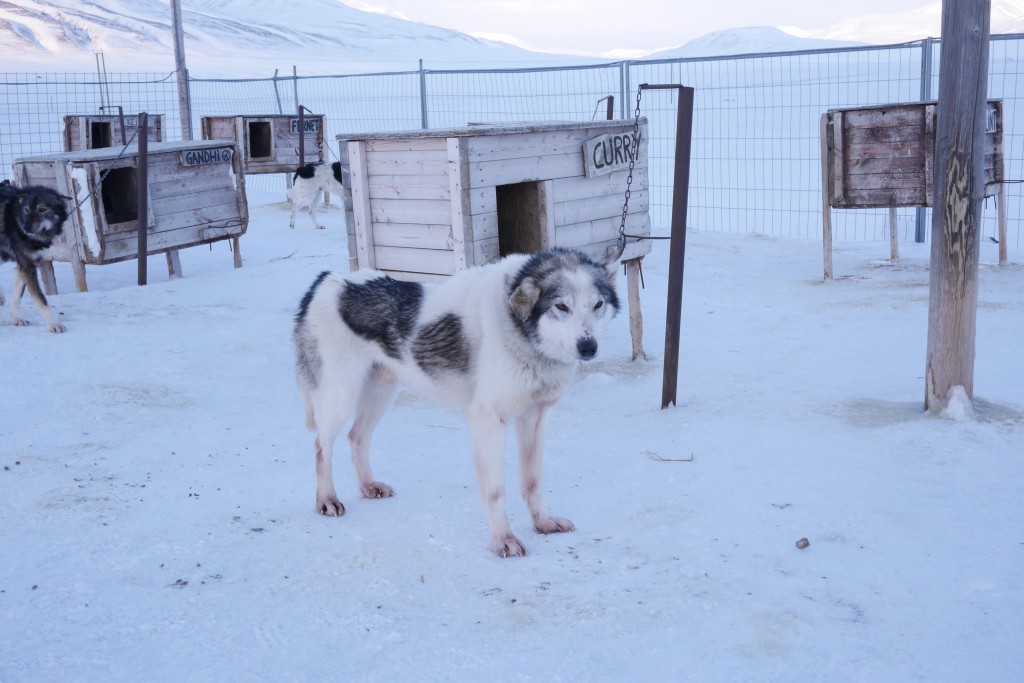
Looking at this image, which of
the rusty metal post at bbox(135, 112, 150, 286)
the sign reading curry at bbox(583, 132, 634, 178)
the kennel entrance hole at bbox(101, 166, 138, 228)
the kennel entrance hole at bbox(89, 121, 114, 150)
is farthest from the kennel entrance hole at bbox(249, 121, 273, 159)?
the sign reading curry at bbox(583, 132, 634, 178)

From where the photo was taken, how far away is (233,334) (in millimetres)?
6449

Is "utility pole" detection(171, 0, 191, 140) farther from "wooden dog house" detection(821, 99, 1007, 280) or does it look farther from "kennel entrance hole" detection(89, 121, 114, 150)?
"wooden dog house" detection(821, 99, 1007, 280)

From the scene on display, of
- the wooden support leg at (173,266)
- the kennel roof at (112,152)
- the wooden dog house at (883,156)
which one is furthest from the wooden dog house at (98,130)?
the wooden dog house at (883,156)

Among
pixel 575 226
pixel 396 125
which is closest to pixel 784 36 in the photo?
pixel 396 125

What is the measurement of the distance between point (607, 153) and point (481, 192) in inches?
45.7

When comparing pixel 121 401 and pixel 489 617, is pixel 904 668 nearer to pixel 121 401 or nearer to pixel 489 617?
pixel 489 617

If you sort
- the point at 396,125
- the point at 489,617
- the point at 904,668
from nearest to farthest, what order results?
1. the point at 904,668
2. the point at 489,617
3. the point at 396,125

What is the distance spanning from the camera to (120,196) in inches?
374

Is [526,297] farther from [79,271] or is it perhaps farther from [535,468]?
[79,271]

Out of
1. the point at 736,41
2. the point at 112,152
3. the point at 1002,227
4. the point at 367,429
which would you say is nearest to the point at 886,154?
the point at 1002,227

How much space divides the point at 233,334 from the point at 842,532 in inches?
181

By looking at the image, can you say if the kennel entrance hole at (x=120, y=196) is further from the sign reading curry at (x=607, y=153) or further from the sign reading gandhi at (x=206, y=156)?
the sign reading curry at (x=607, y=153)

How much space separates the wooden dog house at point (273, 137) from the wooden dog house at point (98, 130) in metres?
1.01

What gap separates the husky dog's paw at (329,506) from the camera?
361 centimetres
